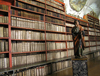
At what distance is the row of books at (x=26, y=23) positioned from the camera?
2.80 metres

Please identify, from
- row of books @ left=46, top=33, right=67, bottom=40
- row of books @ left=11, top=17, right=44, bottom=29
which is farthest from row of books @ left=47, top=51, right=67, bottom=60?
row of books @ left=11, top=17, right=44, bottom=29

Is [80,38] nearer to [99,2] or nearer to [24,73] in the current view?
[24,73]

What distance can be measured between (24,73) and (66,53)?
2.37m

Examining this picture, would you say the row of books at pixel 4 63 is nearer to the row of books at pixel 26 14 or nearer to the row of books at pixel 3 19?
the row of books at pixel 3 19

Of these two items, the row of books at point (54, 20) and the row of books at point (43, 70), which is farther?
the row of books at point (54, 20)

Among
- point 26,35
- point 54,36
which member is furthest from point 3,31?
point 54,36

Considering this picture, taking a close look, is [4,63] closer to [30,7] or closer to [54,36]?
[30,7]

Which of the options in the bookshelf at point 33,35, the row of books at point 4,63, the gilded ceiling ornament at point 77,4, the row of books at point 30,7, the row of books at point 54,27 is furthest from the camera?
the gilded ceiling ornament at point 77,4

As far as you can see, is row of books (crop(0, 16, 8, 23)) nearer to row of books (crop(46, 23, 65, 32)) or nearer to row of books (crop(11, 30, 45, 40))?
row of books (crop(11, 30, 45, 40))

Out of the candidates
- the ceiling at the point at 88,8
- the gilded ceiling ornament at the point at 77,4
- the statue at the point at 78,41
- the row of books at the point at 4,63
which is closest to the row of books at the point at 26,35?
the row of books at the point at 4,63

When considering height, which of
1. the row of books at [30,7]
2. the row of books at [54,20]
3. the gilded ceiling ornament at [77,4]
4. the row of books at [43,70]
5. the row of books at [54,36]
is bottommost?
the row of books at [43,70]

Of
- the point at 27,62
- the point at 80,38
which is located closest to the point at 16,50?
the point at 27,62

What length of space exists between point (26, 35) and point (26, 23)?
0.43m

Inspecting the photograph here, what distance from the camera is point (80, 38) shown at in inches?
109
